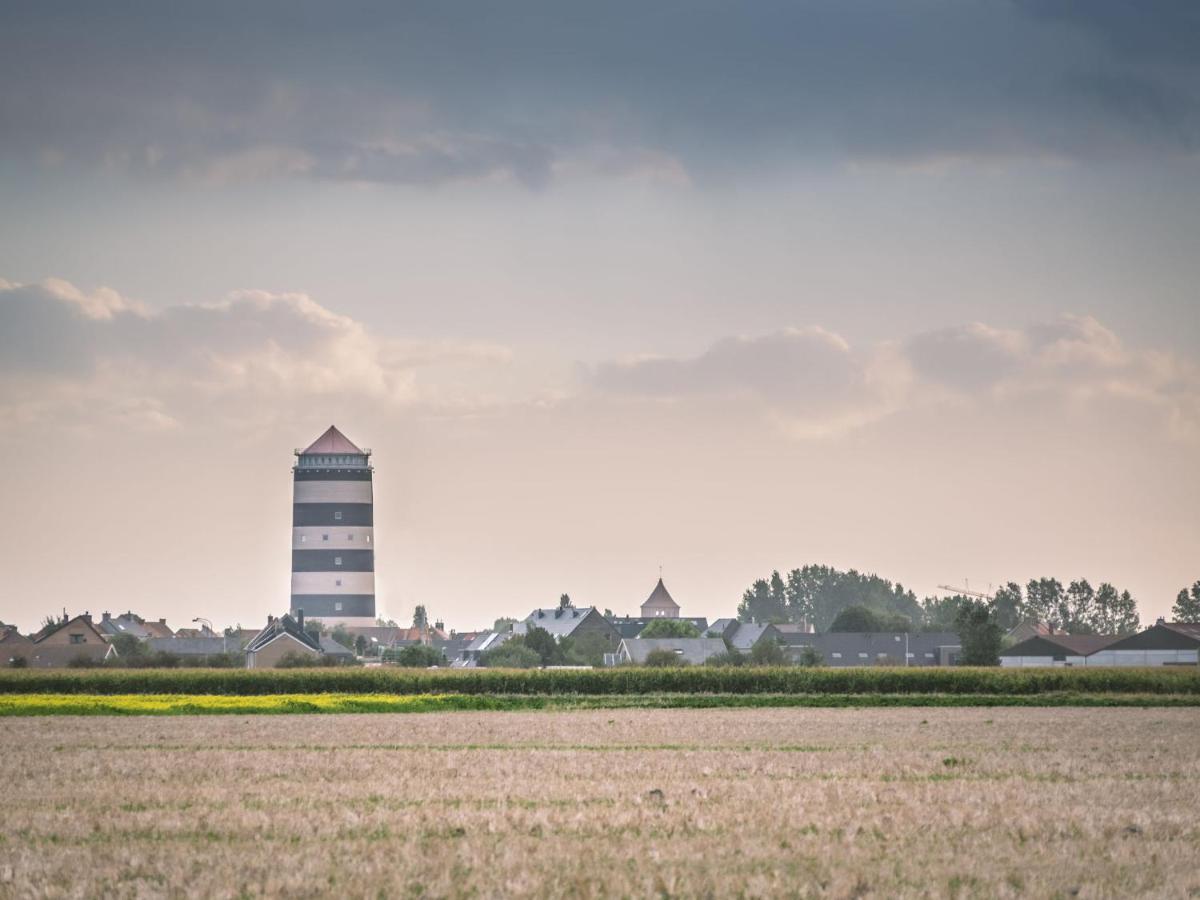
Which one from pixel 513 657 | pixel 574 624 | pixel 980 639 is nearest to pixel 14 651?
pixel 513 657

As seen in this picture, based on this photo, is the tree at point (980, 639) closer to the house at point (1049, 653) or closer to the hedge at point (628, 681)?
the house at point (1049, 653)

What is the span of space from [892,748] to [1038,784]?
977 centimetres

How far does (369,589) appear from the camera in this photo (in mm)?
150000

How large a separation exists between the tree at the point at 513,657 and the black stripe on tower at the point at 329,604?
16548mm

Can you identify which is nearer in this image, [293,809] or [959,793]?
[293,809]

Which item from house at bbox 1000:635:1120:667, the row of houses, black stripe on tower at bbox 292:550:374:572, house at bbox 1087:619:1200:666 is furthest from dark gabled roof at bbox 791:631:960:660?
black stripe on tower at bbox 292:550:374:572

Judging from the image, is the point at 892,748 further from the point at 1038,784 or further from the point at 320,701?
the point at 320,701

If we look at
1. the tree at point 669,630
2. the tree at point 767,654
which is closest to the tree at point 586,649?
the tree at point 669,630

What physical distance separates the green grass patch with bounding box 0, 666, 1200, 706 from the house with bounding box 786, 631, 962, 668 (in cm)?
9363

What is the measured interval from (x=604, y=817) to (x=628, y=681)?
5724 centimetres

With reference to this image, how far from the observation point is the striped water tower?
488ft

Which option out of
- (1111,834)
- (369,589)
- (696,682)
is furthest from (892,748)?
(369,589)

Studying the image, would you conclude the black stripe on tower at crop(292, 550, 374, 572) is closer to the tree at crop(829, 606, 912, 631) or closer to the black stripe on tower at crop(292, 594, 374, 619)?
the black stripe on tower at crop(292, 594, 374, 619)

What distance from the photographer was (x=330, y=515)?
150 meters
